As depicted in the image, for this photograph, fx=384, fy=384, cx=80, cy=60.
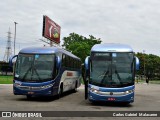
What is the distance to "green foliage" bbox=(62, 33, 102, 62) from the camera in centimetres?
8725

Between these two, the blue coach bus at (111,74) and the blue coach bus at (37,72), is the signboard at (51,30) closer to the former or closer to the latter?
the blue coach bus at (37,72)

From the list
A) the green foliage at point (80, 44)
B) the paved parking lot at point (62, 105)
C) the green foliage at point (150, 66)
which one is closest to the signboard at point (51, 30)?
the green foliage at point (80, 44)

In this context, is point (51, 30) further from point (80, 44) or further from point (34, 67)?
point (34, 67)

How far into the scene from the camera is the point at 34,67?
22.0 metres

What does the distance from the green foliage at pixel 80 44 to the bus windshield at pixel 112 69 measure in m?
66.3

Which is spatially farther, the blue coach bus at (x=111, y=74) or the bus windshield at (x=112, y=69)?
the bus windshield at (x=112, y=69)

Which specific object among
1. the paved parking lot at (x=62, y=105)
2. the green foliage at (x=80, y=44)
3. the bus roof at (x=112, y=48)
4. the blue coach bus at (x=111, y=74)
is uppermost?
the green foliage at (x=80, y=44)

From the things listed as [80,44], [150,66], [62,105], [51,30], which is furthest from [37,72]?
[150,66]

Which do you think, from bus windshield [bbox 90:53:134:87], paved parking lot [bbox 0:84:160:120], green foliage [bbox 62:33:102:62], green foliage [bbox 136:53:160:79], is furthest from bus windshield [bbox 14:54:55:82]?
green foliage [bbox 136:53:160:79]

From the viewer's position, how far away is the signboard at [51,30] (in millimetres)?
58425

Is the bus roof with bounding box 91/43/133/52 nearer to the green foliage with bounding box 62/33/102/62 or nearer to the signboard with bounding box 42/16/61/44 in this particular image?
the signboard with bounding box 42/16/61/44

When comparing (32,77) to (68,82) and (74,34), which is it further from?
(74,34)

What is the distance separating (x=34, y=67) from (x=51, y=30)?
4089cm

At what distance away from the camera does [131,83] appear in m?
20.1
